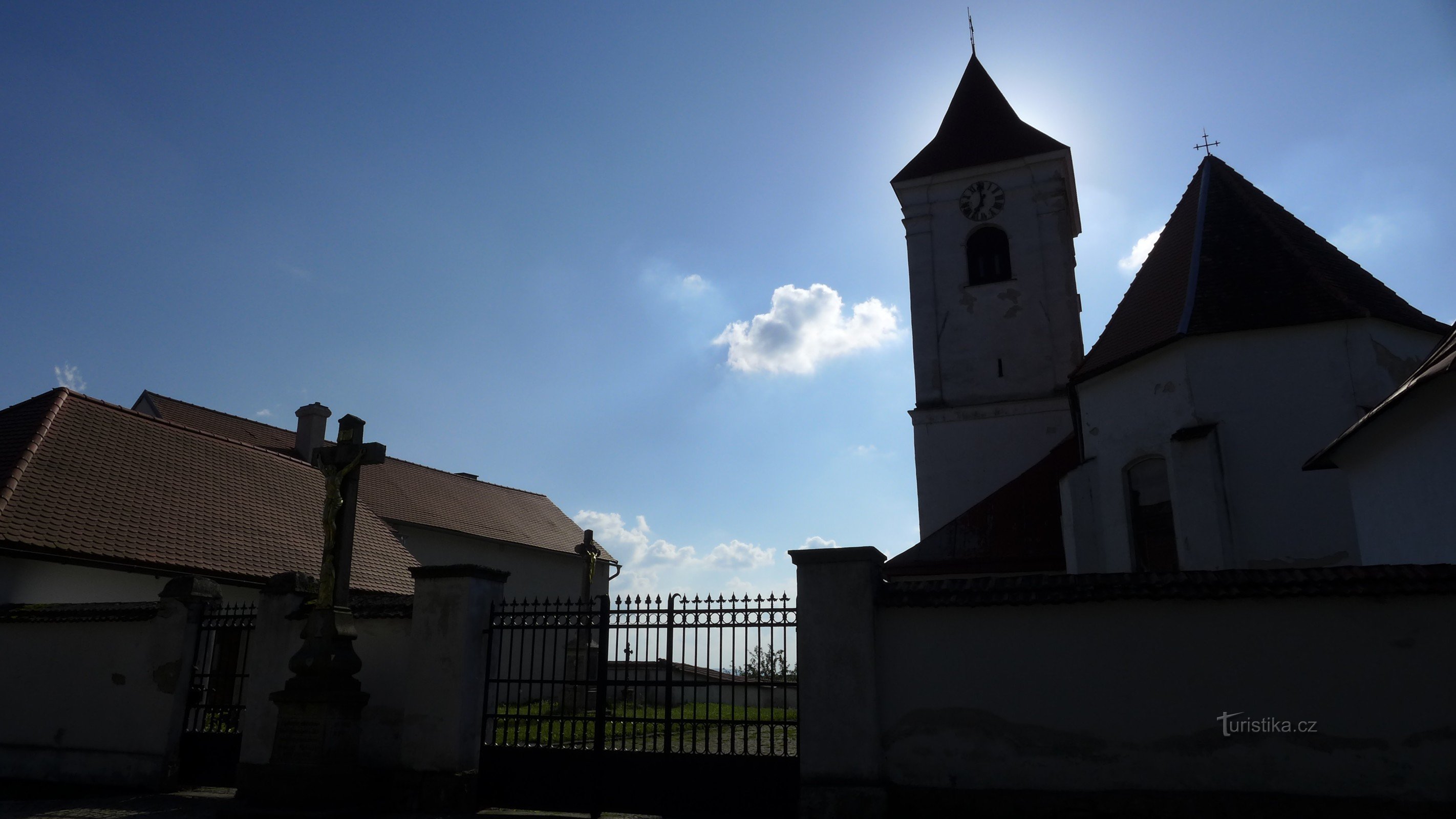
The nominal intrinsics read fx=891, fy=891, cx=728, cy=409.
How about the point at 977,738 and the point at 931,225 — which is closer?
the point at 977,738

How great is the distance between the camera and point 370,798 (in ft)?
29.0

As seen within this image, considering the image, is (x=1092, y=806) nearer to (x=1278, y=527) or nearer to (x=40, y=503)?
(x=1278, y=527)

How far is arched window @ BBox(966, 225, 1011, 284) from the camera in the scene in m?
22.9

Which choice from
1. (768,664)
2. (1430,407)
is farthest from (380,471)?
(1430,407)

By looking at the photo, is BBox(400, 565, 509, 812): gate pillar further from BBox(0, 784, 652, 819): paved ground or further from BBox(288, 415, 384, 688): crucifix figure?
BBox(288, 415, 384, 688): crucifix figure

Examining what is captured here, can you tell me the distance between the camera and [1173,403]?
13.6m

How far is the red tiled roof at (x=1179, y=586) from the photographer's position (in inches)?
271

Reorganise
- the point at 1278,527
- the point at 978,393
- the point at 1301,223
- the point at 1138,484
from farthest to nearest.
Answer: the point at 978,393 → the point at 1301,223 → the point at 1138,484 → the point at 1278,527

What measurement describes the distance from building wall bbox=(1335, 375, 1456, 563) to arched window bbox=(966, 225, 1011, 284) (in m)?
12.6

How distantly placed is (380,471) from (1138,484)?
23564 mm

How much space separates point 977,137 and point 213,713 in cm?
2213

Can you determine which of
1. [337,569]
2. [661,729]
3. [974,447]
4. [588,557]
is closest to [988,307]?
[974,447]

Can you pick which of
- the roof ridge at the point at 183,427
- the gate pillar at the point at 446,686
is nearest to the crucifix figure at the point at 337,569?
the gate pillar at the point at 446,686

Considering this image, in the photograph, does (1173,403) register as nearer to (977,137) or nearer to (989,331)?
(989,331)
